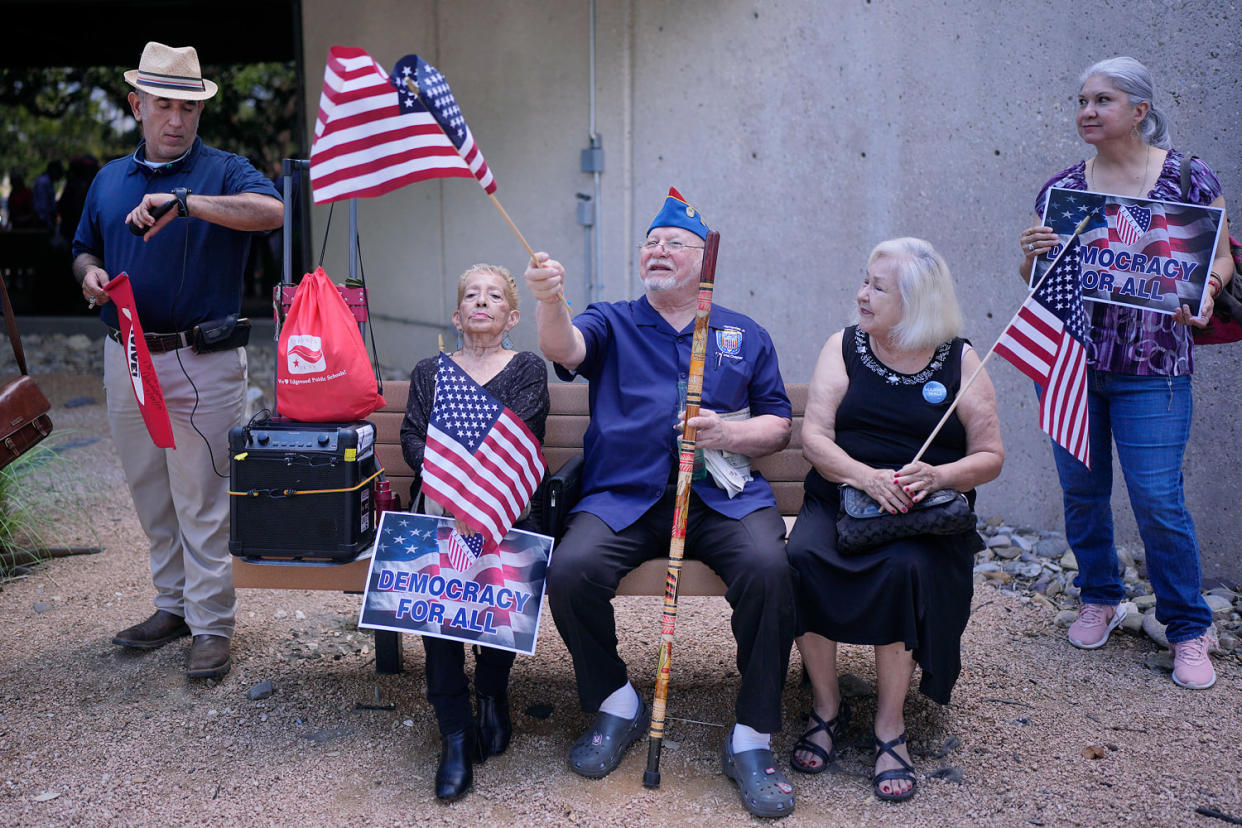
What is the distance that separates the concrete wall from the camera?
4.79 meters

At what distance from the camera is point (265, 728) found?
3605 millimetres

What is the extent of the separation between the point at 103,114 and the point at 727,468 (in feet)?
53.7

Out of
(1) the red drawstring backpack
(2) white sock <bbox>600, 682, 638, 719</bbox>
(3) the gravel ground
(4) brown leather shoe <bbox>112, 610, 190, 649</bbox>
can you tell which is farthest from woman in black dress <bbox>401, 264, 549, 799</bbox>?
(4) brown leather shoe <bbox>112, 610, 190, 649</bbox>

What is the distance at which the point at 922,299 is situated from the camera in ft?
11.1

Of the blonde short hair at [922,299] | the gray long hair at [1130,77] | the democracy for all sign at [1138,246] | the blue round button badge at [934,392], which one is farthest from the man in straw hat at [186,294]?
the gray long hair at [1130,77]

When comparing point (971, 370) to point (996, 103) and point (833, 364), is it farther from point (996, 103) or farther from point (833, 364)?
point (996, 103)

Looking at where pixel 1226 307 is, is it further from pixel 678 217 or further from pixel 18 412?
pixel 18 412

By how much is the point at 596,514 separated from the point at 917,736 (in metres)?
1.35

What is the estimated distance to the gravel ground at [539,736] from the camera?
10.2 feet

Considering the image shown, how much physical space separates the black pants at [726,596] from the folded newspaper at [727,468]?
0.11m

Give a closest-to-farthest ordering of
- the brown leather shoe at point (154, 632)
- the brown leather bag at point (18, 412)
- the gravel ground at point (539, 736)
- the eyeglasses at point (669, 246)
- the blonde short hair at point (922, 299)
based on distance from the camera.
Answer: the gravel ground at point (539, 736) < the blonde short hair at point (922, 299) < the eyeglasses at point (669, 246) < the brown leather bag at point (18, 412) < the brown leather shoe at point (154, 632)

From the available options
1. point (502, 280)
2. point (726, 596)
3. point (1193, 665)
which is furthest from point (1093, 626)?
point (502, 280)

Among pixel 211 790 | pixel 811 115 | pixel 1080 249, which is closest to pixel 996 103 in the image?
pixel 811 115

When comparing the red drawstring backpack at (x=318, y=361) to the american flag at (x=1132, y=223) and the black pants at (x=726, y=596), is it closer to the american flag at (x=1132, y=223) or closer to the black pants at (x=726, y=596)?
the black pants at (x=726, y=596)
